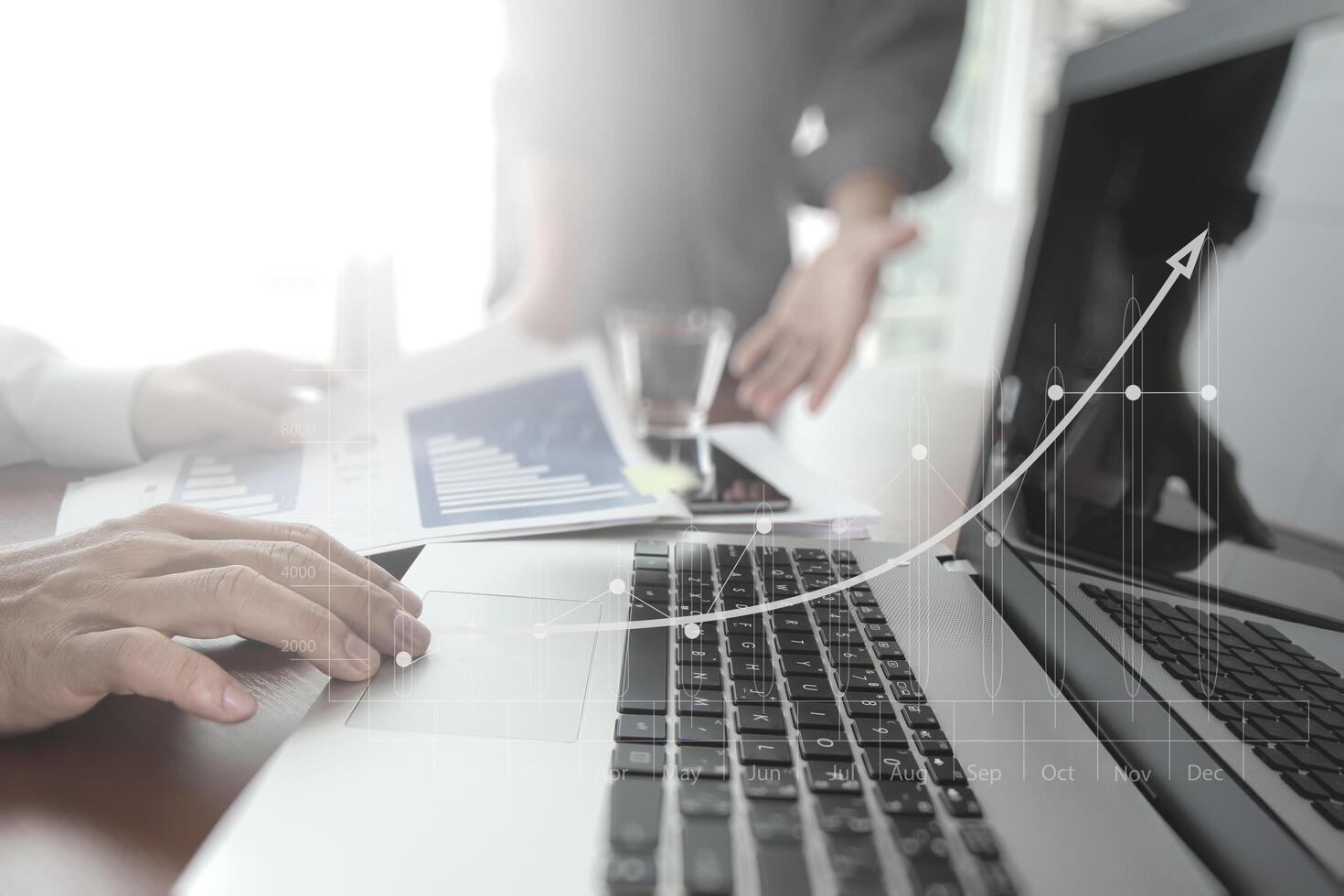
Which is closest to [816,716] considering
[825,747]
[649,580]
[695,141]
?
[825,747]

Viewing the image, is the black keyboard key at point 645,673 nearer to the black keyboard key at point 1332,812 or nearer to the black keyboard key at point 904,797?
the black keyboard key at point 904,797

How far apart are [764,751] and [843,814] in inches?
1.2

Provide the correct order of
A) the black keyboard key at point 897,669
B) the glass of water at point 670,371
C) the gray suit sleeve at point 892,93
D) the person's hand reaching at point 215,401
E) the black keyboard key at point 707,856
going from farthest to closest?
the gray suit sleeve at point 892,93, the glass of water at point 670,371, the person's hand reaching at point 215,401, the black keyboard key at point 897,669, the black keyboard key at point 707,856

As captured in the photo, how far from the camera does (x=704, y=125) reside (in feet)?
3.29

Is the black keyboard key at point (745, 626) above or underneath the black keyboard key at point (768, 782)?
above

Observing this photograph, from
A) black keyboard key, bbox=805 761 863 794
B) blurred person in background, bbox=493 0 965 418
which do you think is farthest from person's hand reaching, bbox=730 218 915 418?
black keyboard key, bbox=805 761 863 794

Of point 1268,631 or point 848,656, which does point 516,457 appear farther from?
point 1268,631

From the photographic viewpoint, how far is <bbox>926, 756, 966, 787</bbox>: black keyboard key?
Answer: 22 cm

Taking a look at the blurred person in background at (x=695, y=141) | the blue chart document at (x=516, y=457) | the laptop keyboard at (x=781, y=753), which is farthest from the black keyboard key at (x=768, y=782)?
the blurred person in background at (x=695, y=141)

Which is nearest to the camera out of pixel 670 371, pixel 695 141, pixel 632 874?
pixel 632 874

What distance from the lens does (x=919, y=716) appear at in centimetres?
25

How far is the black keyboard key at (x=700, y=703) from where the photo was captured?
244mm

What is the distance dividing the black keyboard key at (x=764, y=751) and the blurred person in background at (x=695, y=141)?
0.59 metres

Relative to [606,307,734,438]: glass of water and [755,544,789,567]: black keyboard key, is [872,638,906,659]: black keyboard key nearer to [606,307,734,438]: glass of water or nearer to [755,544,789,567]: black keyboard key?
[755,544,789,567]: black keyboard key
